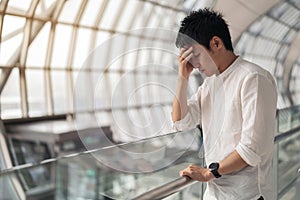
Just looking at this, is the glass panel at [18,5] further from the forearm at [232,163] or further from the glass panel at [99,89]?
the forearm at [232,163]

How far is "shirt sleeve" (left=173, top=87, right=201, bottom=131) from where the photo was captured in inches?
54.9

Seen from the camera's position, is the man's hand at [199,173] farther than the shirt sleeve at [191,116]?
No

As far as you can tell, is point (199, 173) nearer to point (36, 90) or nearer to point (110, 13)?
point (110, 13)

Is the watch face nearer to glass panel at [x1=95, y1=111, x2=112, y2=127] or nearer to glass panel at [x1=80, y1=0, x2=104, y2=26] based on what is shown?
glass panel at [x1=95, y1=111, x2=112, y2=127]

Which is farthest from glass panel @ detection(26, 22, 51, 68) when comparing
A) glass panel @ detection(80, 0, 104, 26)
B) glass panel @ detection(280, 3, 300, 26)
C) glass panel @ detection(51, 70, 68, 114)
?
glass panel @ detection(280, 3, 300, 26)

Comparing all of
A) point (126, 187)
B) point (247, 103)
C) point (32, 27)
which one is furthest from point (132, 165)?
point (32, 27)

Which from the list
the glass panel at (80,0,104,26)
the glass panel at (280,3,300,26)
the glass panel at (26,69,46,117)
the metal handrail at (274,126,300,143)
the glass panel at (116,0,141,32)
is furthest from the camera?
the glass panel at (26,69,46,117)

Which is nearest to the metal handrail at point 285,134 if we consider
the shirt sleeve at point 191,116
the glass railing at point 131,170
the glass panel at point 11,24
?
the glass railing at point 131,170

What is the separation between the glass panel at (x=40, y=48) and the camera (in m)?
11.5

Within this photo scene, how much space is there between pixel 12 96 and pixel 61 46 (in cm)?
264

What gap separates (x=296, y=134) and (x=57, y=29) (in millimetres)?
9513

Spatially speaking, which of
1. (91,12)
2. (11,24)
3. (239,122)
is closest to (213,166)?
(239,122)

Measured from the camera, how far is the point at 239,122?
1261 mm

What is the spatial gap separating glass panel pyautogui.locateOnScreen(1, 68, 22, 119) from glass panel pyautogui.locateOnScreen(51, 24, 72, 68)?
5.21 ft
